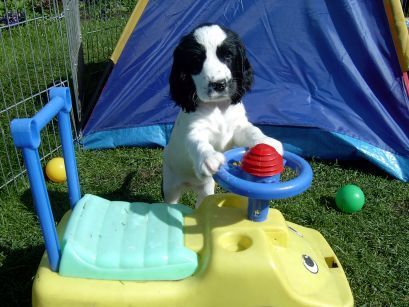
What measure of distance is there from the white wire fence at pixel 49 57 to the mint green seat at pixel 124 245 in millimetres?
1286

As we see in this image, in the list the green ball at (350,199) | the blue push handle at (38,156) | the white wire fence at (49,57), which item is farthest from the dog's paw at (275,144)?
the white wire fence at (49,57)

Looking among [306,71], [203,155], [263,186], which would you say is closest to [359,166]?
[306,71]

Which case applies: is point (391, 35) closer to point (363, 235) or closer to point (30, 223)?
point (363, 235)

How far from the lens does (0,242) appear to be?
8.05ft

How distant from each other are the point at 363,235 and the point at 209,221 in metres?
1.17

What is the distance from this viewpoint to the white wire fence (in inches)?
124

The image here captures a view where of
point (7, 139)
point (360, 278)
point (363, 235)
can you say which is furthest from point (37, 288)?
point (7, 139)

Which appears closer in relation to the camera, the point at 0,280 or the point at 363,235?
the point at 0,280

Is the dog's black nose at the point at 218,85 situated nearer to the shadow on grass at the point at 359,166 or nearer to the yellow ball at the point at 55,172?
the yellow ball at the point at 55,172

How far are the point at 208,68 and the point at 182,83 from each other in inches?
8.4

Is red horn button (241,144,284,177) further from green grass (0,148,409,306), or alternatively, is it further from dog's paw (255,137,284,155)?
green grass (0,148,409,306)

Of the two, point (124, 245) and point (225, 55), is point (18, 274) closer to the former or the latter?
point (124, 245)

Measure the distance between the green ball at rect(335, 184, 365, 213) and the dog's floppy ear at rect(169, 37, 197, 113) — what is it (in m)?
1.17

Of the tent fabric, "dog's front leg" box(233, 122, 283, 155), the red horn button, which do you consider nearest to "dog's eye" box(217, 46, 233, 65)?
"dog's front leg" box(233, 122, 283, 155)
